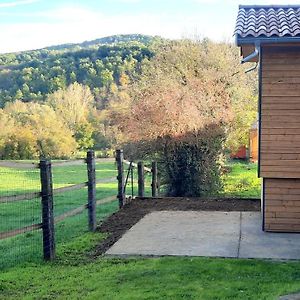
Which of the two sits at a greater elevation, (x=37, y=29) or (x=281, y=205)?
(x=37, y=29)

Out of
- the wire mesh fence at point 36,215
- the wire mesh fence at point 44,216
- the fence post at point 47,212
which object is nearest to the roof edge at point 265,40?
the wire mesh fence at point 44,216

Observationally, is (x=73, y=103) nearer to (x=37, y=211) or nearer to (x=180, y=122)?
(x=180, y=122)

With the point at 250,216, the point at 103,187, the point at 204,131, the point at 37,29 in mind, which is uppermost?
the point at 37,29

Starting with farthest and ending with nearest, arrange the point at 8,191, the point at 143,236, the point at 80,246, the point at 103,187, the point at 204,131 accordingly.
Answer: the point at 103,187
the point at 8,191
the point at 204,131
the point at 143,236
the point at 80,246

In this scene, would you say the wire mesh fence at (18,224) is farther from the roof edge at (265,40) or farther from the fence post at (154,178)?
the roof edge at (265,40)

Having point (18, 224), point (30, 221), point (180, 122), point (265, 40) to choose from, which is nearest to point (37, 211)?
point (30, 221)

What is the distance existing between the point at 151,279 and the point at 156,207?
5.80 meters

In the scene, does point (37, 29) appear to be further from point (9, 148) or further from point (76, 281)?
point (76, 281)

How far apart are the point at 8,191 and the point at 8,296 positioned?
41.6 ft

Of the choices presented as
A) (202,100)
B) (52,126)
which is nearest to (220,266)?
(202,100)

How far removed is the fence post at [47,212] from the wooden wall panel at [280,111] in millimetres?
3337

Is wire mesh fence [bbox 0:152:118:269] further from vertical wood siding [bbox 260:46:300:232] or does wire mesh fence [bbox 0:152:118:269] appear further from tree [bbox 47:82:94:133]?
tree [bbox 47:82:94:133]

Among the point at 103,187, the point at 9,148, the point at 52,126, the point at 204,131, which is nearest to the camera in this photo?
the point at 204,131

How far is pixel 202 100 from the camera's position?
16562mm
